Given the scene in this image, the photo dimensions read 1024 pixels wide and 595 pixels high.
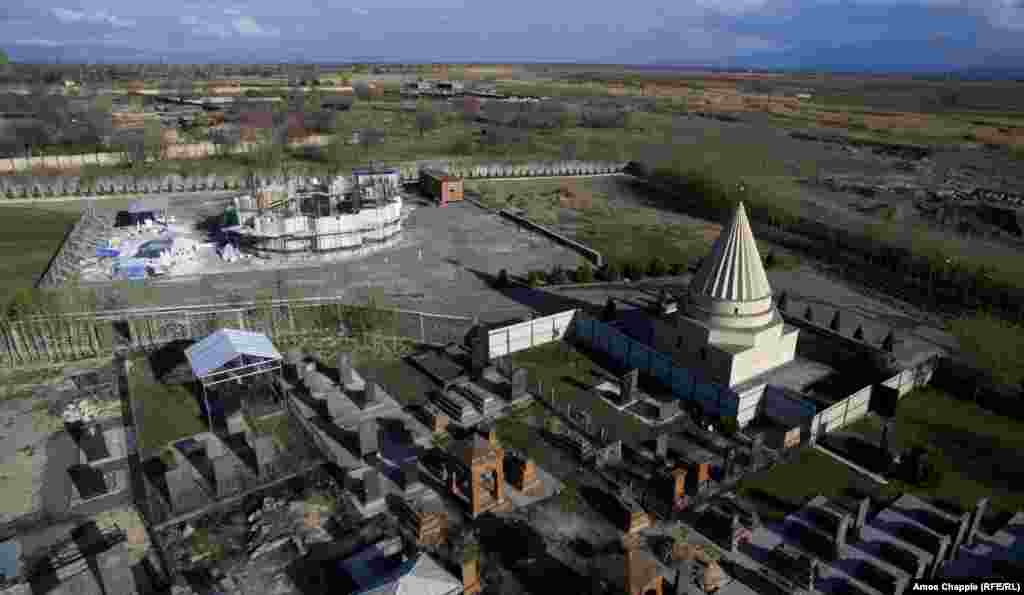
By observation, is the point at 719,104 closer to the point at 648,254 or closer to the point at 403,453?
the point at 648,254

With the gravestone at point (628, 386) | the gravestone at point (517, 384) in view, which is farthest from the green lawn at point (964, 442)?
the gravestone at point (517, 384)

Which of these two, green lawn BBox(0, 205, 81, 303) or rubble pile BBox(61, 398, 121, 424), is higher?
green lawn BBox(0, 205, 81, 303)

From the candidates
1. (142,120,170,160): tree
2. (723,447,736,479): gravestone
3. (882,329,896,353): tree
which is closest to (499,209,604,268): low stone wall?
(882,329,896,353): tree

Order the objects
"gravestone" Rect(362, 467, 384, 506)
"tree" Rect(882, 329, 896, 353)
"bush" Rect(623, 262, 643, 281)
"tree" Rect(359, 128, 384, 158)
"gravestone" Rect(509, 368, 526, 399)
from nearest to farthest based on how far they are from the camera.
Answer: "gravestone" Rect(362, 467, 384, 506) < "gravestone" Rect(509, 368, 526, 399) < "tree" Rect(882, 329, 896, 353) < "bush" Rect(623, 262, 643, 281) < "tree" Rect(359, 128, 384, 158)

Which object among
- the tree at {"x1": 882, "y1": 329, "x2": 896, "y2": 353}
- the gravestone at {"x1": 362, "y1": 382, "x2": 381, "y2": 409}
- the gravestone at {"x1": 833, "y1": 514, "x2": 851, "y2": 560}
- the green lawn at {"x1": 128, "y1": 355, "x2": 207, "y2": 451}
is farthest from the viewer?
the tree at {"x1": 882, "y1": 329, "x2": 896, "y2": 353}

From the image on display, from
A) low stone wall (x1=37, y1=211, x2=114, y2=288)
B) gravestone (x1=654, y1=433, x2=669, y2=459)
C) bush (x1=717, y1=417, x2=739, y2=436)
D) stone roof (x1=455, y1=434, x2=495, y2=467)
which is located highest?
low stone wall (x1=37, y1=211, x2=114, y2=288)

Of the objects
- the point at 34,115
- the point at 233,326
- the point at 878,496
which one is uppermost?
the point at 34,115

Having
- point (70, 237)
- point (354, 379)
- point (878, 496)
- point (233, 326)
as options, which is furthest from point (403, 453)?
point (70, 237)

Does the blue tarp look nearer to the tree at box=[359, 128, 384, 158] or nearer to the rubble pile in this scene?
the rubble pile
